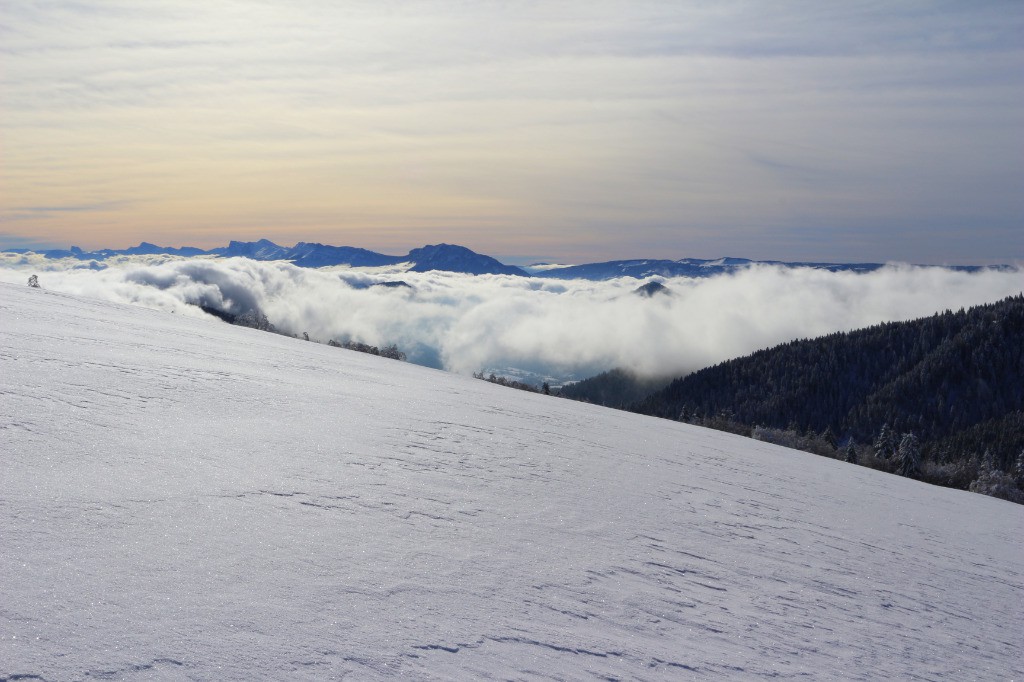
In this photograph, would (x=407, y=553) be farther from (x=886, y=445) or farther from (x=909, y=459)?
(x=886, y=445)

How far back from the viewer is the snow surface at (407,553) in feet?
11.4

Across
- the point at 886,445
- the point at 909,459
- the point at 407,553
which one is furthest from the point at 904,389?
the point at 407,553

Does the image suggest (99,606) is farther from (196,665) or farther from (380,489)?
(380,489)

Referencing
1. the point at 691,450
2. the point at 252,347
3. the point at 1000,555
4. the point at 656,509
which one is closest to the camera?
the point at 656,509

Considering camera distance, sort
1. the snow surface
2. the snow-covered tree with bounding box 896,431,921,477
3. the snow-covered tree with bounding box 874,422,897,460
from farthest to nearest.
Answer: the snow-covered tree with bounding box 874,422,897,460 → the snow-covered tree with bounding box 896,431,921,477 → the snow surface

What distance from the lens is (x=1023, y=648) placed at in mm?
5609

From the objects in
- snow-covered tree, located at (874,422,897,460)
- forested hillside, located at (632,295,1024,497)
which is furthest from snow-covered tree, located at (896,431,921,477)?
forested hillside, located at (632,295,1024,497)

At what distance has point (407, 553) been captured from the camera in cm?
476

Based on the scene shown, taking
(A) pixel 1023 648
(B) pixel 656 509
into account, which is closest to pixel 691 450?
(B) pixel 656 509

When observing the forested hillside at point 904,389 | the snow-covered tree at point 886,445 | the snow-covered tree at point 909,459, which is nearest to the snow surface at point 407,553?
the snow-covered tree at point 909,459

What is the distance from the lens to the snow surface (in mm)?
3475

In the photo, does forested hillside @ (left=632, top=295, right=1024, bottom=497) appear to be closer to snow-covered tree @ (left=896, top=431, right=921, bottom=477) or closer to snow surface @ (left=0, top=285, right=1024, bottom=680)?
snow-covered tree @ (left=896, top=431, right=921, bottom=477)

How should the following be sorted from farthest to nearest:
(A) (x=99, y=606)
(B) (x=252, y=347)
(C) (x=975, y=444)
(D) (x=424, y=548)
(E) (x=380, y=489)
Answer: (C) (x=975, y=444) → (B) (x=252, y=347) → (E) (x=380, y=489) → (D) (x=424, y=548) → (A) (x=99, y=606)

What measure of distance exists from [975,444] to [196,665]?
188 metres
